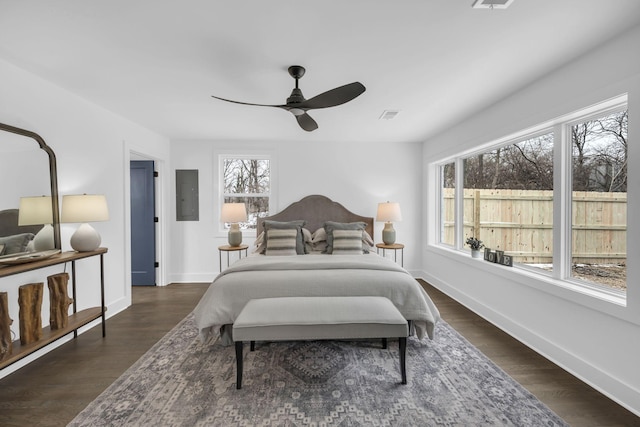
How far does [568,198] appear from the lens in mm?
2441

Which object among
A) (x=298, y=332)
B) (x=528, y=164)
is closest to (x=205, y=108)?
(x=298, y=332)

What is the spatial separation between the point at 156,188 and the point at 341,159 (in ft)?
9.67

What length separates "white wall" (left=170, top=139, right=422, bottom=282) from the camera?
15.7 ft

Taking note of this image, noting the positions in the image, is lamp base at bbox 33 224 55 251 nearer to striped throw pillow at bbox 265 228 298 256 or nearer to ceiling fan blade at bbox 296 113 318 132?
striped throw pillow at bbox 265 228 298 256

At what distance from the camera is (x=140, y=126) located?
12.9ft

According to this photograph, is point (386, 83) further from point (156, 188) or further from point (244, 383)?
point (156, 188)

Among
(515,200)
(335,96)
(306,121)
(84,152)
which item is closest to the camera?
(335,96)

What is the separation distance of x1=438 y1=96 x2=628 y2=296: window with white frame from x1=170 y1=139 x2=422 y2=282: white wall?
1558 millimetres

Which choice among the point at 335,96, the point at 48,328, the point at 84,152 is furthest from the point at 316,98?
the point at 48,328

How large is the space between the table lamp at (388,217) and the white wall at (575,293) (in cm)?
125

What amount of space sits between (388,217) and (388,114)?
156cm

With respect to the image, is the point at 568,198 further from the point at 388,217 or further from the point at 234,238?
the point at 234,238

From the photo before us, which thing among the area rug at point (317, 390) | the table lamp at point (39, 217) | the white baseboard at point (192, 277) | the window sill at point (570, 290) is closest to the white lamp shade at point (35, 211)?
the table lamp at point (39, 217)

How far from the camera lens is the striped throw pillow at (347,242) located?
12.5ft
